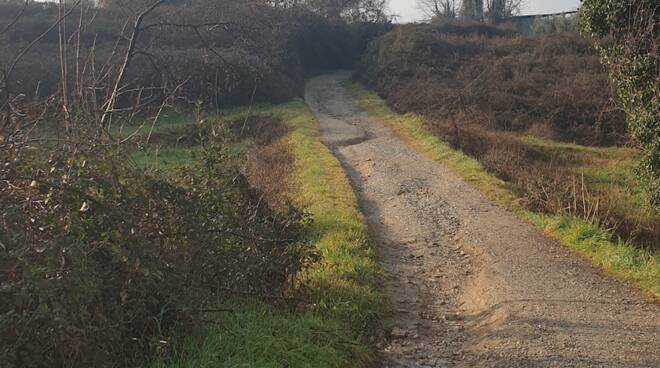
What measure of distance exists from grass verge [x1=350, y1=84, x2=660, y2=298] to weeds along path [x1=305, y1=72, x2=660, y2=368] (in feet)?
0.70

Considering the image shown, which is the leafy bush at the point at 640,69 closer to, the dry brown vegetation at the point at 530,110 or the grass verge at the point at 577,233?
the dry brown vegetation at the point at 530,110

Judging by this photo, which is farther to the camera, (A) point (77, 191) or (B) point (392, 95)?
(B) point (392, 95)

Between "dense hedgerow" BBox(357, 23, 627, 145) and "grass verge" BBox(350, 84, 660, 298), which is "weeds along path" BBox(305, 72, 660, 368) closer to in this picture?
"grass verge" BBox(350, 84, 660, 298)

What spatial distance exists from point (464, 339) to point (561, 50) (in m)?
30.2

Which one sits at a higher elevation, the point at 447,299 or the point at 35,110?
the point at 35,110

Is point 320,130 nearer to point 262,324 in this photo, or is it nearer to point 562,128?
point 562,128

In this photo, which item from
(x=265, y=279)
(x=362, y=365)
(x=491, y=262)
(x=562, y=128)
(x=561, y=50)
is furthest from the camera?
(x=561, y=50)

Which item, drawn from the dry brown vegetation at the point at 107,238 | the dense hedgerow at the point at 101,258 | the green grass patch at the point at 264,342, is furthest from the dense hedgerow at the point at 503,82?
the dense hedgerow at the point at 101,258

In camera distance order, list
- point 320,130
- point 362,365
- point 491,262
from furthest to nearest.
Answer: point 320,130 → point 491,262 → point 362,365

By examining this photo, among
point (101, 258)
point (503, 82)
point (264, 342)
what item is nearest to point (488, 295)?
point (264, 342)

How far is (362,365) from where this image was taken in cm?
503

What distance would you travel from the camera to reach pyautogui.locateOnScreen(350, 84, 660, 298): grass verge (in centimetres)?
761

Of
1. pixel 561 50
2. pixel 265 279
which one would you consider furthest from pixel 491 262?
pixel 561 50

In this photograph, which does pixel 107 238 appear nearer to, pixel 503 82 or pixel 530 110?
pixel 530 110
